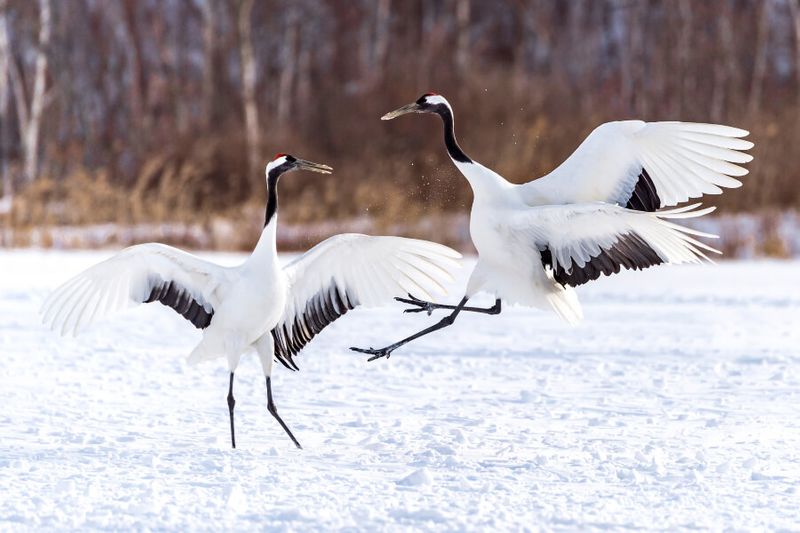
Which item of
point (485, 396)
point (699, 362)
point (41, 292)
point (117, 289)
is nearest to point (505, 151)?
point (41, 292)

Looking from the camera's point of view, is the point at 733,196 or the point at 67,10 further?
the point at 67,10

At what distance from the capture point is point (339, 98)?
19.5 metres

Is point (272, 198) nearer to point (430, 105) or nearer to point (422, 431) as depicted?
point (430, 105)

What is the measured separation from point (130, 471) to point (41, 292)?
637cm

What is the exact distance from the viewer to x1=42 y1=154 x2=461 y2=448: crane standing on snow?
4613mm

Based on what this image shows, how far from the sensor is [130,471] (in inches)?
170

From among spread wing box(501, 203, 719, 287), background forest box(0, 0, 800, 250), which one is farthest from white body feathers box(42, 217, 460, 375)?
background forest box(0, 0, 800, 250)

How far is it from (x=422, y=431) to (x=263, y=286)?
994mm

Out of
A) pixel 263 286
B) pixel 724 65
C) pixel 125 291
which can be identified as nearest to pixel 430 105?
pixel 263 286

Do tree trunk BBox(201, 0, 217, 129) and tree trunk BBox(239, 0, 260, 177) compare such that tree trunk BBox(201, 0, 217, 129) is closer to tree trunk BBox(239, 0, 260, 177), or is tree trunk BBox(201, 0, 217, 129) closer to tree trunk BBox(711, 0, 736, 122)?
tree trunk BBox(239, 0, 260, 177)

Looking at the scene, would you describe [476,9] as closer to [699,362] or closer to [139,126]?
[139,126]

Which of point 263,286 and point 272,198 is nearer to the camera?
point 263,286

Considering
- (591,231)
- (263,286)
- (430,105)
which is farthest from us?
(430,105)

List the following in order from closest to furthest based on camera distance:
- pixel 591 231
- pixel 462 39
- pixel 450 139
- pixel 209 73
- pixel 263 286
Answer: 1. pixel 263 286
2. pixel 591 231
3. pixel 450 139
4. pixel 462 39
5. pixel 209 73
